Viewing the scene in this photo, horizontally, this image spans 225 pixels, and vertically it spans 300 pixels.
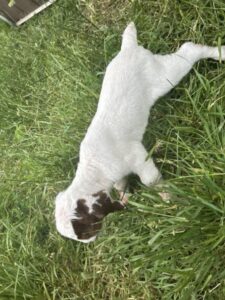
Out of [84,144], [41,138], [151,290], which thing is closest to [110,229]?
[151,290]

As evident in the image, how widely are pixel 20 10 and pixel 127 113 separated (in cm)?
225

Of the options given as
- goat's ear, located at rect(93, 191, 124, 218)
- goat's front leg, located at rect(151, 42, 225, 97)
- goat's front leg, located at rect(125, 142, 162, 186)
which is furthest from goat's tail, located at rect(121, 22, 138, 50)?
goat's ear, located at rect(93, 191, 124, 218)

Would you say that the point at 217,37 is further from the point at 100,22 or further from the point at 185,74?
the point at 100,22

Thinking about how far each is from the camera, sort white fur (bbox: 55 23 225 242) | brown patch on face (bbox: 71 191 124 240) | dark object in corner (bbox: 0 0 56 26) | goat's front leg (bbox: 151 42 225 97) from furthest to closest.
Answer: dark object in corner (bbox: 0 0 56 26) < goat's front leg (bbox: 151 42 225 97) < white fur (bbox: 55 23 225 242) < brown patch on face (bbox: 71 191 124 240)

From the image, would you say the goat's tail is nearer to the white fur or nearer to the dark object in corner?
the white fur

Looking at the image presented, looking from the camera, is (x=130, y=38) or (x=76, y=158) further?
(x=76, y=158)

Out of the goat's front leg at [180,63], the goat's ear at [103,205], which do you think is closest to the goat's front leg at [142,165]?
the goat's ear at [103,205]

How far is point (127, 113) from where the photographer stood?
3611mm

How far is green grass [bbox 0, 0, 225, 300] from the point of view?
3348 millimetres

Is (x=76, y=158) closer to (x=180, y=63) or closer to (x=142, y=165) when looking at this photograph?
(x=142, y=165)

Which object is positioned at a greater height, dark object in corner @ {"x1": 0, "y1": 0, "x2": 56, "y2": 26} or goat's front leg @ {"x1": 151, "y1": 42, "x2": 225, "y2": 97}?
dark object in corner @ {"x1": 0, "y1": 0, "x2": 56, "y2": 26}

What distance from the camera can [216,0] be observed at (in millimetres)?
3721

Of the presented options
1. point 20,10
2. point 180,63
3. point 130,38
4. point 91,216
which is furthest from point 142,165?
point 20,10

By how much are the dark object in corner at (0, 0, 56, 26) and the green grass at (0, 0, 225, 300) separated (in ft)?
0.32
